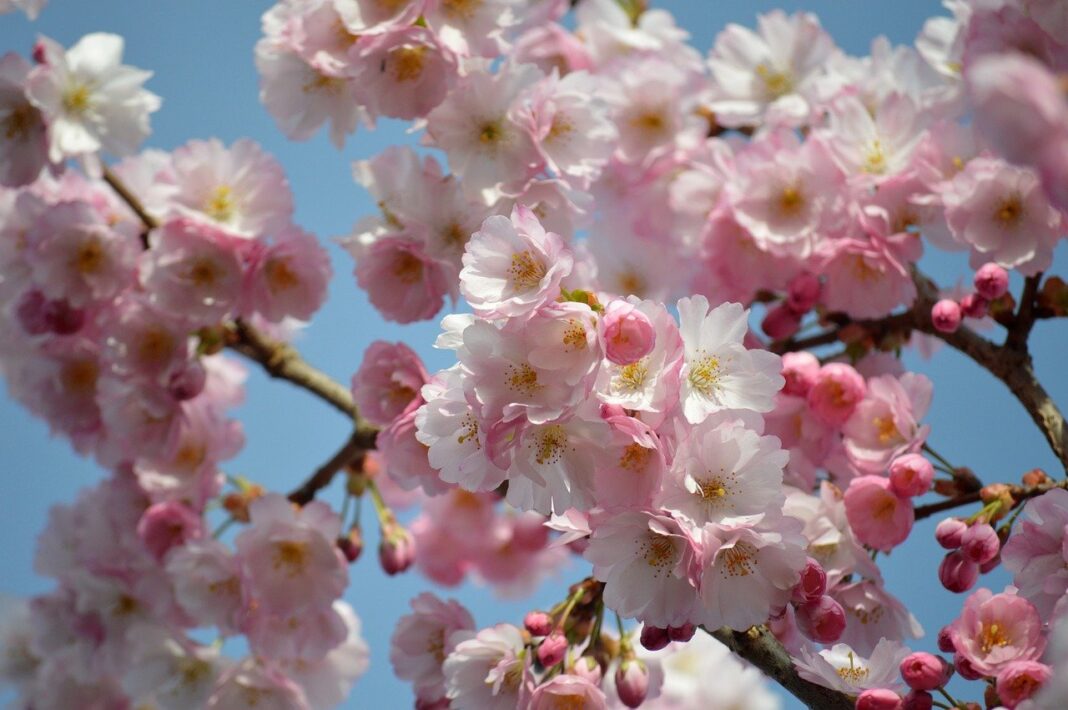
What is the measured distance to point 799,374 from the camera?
1674 mm

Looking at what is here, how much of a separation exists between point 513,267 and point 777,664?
60 cm

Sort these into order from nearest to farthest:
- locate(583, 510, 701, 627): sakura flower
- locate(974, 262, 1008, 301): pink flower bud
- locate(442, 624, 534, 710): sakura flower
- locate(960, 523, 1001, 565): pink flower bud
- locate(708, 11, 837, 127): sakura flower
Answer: locate(583, 510, 701, 627): sakura flower < locate(960, 523, 1001, 565): pink flower bud < locate(442, 624, 534, 710): sakura flower < locate(974, 262, 1008, 301): pink flower bud < locate(708, 11, 837, 127): sakura flower

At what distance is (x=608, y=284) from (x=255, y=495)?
0.88m

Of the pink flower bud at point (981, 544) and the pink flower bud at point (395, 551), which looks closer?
the pink flower bud at point (981, 544)

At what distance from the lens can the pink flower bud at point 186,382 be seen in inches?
79.0

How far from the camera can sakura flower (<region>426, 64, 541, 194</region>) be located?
1.70 meters

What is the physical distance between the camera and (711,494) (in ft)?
3.95

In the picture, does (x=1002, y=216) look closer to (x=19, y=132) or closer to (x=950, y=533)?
(x=950, y=533)

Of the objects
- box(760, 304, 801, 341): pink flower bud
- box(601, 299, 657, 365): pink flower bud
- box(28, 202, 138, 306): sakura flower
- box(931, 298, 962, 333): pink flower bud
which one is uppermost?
box(601, 299, 657, 365): pink flower bud

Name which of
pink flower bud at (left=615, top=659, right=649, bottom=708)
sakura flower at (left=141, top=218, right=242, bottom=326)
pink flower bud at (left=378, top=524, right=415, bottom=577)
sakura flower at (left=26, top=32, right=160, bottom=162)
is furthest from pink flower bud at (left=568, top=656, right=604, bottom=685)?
sakura flower at (left=26, top=32, right=160, bottom=162)

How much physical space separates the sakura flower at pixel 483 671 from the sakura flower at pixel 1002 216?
38.5 inches

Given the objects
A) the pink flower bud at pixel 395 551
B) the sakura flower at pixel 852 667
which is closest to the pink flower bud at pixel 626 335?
the sakura flower at pixel 852 667

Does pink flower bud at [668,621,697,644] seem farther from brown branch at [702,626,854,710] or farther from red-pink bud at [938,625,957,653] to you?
red-pink bud at [938,625,957,653]

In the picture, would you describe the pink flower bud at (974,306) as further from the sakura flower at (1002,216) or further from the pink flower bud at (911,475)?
the pink flower bud at (911,475)
